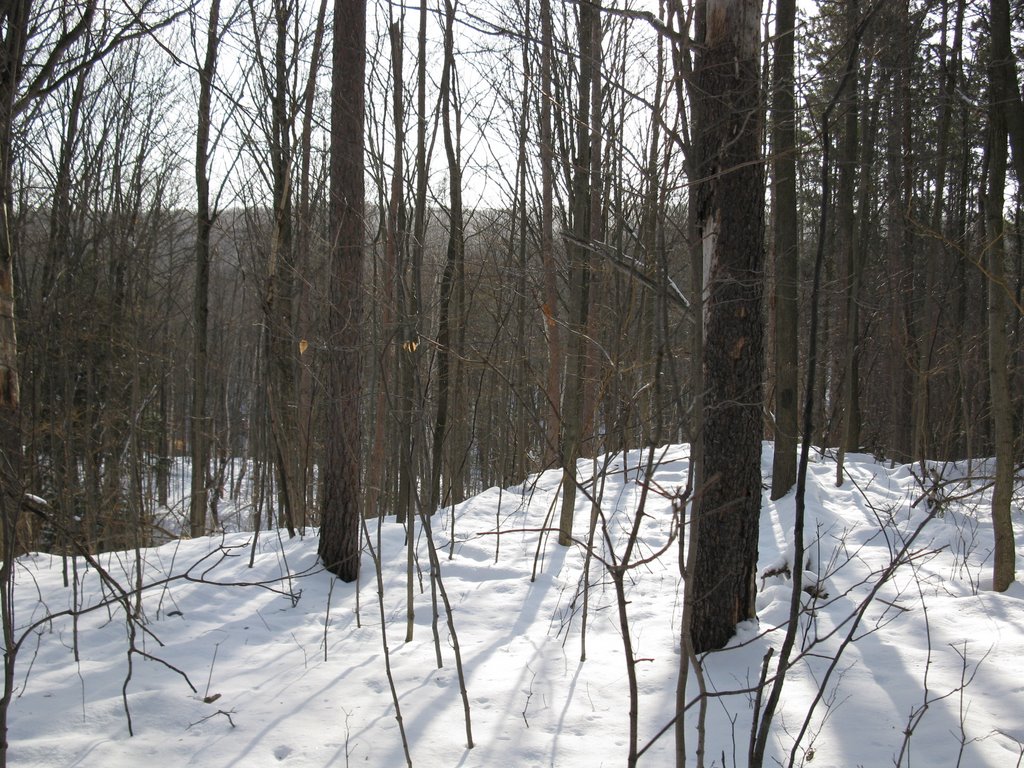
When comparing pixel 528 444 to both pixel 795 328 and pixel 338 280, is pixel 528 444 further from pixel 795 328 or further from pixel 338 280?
pixel 338 280

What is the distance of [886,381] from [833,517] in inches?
433

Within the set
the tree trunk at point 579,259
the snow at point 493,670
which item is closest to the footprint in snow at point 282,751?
the snow at point 493,670

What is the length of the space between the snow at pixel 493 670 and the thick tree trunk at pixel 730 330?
12.7 inches

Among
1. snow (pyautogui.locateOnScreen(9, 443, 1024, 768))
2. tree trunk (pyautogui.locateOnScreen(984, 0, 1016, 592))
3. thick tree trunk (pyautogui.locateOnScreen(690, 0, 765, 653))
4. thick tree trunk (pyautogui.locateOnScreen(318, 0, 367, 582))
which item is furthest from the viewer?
thick tree trunk (pyautogui.locateOnScreen(318, 0, 367, 582))

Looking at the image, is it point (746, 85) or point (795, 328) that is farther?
point (795, 328)

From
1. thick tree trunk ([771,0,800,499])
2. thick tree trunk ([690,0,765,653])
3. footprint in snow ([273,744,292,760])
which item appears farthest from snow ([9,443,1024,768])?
thick tree trunk ([771,0,800,499])

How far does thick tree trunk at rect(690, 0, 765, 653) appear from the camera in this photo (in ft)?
11.9

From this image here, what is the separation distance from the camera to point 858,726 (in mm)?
3059

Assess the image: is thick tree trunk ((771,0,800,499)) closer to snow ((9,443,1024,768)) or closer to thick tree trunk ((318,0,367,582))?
snow ((9,443,1024,768))

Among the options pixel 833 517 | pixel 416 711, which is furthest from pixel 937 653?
pixel 833 517

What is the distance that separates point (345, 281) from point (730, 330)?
2966mm

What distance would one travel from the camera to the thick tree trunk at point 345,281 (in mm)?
5410

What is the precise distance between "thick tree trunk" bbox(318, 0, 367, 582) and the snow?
0.41m

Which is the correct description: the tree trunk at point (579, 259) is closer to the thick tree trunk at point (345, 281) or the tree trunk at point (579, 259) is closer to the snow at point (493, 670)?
the snow at point (493, 670)
